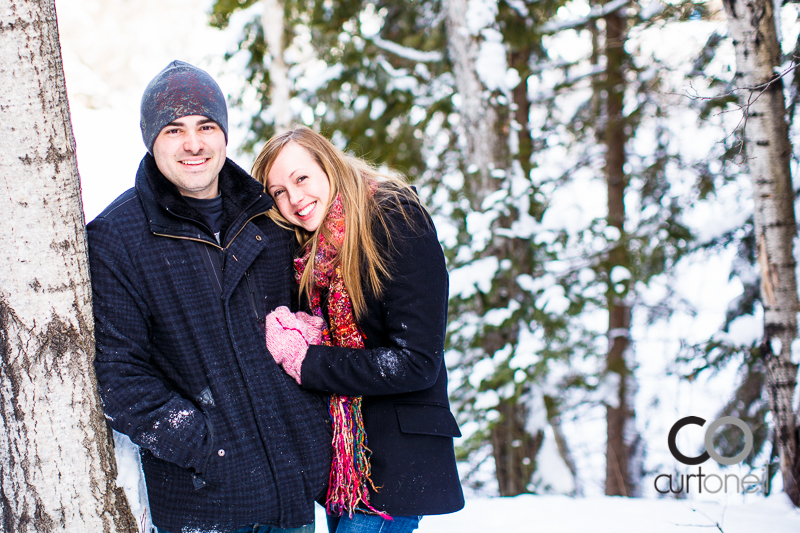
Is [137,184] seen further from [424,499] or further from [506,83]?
[506,83]

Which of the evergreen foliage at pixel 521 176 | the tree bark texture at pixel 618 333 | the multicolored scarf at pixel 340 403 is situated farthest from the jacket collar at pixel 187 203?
the tree bark texture at pixel 618 333

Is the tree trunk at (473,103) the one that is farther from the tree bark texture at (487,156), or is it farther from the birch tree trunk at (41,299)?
the birch tree trunk at (41,299)

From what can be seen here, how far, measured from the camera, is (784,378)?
345 centimetres

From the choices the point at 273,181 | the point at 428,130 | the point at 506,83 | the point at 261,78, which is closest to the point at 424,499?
the point at 273,181

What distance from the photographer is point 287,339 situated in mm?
1935

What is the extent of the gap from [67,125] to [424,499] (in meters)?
1.66

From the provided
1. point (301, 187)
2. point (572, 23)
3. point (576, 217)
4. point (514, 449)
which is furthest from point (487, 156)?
point (301, 187)

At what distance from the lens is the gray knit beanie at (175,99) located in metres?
1.93

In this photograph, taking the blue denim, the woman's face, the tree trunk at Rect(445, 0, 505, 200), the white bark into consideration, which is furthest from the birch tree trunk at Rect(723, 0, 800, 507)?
the white bark

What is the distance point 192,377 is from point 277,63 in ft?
20.1

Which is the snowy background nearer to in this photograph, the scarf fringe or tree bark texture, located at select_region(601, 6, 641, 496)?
tree bark texture, located at select_region(601, 6, 641, 496)

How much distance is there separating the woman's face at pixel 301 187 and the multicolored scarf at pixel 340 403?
0.21 feet

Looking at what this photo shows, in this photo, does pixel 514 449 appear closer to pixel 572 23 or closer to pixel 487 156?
pixel 487 156

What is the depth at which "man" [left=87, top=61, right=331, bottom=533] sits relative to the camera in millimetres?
1742
